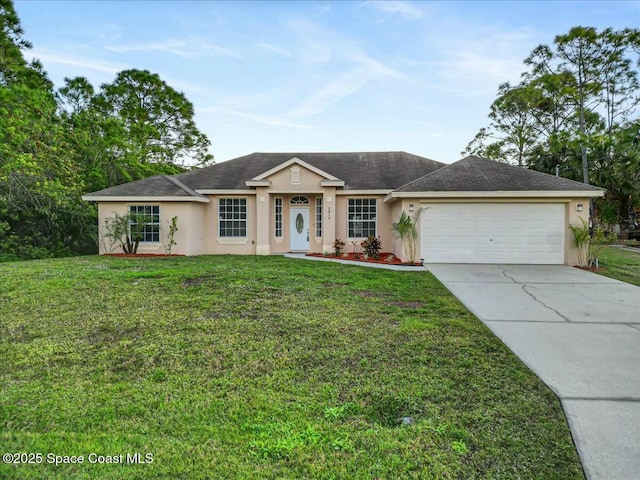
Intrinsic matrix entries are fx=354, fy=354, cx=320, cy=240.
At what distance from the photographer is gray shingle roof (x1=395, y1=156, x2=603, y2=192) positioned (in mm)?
12336

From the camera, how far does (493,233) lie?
496 inches

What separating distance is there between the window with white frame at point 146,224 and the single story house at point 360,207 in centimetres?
4

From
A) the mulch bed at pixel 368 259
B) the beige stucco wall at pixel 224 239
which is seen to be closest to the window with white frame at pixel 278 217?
the beige stucco wall at pixel 224 239

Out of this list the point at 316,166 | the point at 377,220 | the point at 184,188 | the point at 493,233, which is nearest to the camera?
the point at 493,233

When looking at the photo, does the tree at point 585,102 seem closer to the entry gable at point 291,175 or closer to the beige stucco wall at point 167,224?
the entry gable at point 291,175

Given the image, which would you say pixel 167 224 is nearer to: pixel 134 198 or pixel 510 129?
pixel 134 198

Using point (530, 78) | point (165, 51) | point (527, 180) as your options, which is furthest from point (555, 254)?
point (530, 78)

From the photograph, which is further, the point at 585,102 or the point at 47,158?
the point at 585,102

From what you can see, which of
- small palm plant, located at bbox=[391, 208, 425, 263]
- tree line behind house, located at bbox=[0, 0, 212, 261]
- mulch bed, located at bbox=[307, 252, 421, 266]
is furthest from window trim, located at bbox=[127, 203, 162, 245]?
small palm plant, located at bbox=[391, 208, 425, 263]

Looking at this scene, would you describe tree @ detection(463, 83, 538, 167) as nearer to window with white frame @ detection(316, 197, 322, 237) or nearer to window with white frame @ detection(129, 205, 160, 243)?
window with white frame @ detection(316, 197, 322, 237)

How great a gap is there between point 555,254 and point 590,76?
19.5m

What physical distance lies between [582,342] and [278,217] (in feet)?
42.5

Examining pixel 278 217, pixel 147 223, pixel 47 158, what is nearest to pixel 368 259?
pixel 278 217

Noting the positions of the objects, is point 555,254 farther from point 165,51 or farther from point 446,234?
point 165,51
